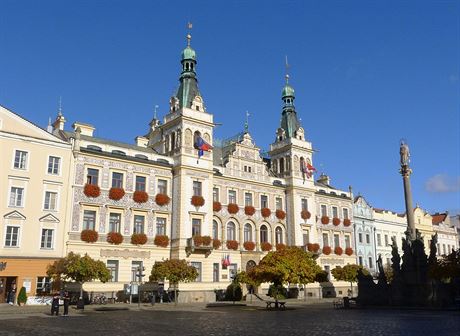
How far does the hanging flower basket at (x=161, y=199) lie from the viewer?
49281 millimetres

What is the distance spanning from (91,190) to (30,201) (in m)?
5.39

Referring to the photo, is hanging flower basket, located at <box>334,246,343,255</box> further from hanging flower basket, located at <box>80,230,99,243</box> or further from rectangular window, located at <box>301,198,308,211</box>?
hanging flower basket, located at <box>80,230,99,243</box>

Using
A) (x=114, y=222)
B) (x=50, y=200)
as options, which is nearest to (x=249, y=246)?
(x=114, y=222)

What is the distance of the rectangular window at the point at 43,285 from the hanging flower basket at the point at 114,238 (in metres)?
6.28

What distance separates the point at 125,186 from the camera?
47.8 meters

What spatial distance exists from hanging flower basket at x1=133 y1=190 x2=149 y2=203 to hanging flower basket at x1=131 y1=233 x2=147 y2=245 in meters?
3.38

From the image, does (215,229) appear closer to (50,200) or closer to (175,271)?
(175,271)

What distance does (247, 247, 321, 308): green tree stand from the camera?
39.6 meters

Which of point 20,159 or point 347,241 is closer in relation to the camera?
point 20,159

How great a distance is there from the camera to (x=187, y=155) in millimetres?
51594

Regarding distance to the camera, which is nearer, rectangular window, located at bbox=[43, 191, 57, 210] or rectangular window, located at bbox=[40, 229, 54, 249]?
rectangular window, located at bbox=[40, 229, 54, 249]

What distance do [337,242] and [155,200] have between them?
1112 inches

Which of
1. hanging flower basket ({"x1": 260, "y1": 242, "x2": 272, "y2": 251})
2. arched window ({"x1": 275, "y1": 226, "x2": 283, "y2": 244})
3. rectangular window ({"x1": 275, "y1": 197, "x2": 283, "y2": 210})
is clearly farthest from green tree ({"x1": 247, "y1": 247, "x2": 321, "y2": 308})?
rectangular window ({"x1": 275, "y1": 197, "x2": 283, "y2": 210})

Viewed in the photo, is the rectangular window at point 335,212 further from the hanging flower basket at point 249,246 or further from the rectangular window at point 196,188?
the rectangular window at point 196,188
